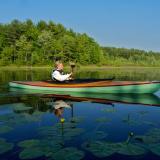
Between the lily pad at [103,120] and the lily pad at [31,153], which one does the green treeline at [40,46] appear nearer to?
the lily pad at [103,120]

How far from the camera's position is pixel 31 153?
5938 mm

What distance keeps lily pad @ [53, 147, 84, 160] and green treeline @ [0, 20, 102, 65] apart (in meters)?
61.5

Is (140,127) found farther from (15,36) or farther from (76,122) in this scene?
(15,36)

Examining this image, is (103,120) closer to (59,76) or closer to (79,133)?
(79,133)

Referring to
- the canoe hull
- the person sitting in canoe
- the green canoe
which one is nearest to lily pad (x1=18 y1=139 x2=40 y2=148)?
the green canoe

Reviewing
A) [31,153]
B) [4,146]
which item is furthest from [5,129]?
[31,153]

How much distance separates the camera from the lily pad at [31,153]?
580cm

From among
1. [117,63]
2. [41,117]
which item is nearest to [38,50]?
[117,63]

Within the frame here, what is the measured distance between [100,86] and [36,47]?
182 ft

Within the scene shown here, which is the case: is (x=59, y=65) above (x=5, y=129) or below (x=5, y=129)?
above

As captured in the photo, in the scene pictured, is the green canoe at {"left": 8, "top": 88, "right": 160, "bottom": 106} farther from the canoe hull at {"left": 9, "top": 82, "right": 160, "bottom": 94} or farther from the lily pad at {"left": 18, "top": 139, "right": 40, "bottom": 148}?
the lily pad at {"left": 18, "top": 139, "right": 40, "bottom": 148}

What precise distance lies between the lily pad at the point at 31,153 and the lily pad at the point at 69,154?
35cm

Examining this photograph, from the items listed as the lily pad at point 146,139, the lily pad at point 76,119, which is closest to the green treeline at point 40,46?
the lily pad at point 76,119

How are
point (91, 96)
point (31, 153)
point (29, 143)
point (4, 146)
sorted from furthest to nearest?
point (91, 96), point (29, 143), point (4, 146), point (31, 153)
